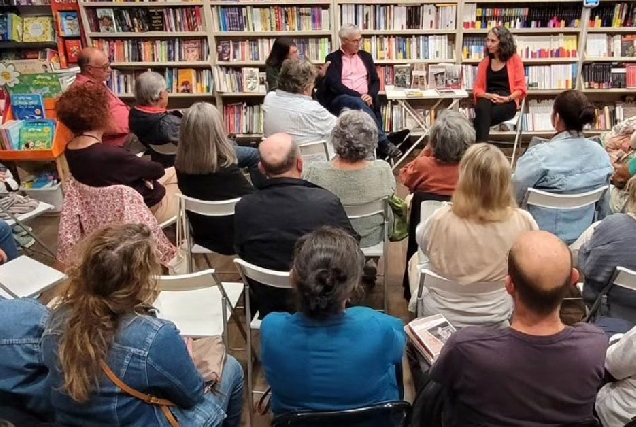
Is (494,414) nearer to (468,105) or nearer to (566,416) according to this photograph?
(566,416)

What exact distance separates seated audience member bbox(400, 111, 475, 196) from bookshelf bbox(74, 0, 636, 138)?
2821 millimetres

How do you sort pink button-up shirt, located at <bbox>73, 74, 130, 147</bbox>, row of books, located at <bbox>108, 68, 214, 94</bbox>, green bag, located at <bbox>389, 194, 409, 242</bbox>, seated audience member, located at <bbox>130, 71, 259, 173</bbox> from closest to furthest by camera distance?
green bag, located at <bbox>389, 194, 409, 242</bbox>
seated audience member, located at <bbox>130, 71, 259, 173</bbox>
pink button-up shirt, located at <bbox>73, 74, 130, 147</bbox>
row of books, located at <bbox>108, 68, 214, 94</bbox>

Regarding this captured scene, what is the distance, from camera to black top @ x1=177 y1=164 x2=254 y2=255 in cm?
313

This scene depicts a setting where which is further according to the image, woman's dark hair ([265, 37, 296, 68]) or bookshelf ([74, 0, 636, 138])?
bookshelf ([74, 0, 636, 138])

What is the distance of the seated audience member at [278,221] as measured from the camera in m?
2.48

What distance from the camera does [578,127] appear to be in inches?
126

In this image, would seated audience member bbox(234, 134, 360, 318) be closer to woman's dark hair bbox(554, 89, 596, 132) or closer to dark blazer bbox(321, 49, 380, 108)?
woman's dark hair bbox(554, 89, 596, 132)

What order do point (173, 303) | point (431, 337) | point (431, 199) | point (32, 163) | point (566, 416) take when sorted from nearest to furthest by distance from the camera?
point (566, 416) < point (431, 337) < point (173, 303) < point (431, 199) < point (32, 163)

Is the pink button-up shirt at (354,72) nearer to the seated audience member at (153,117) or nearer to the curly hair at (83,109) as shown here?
the seated audience member at (153,117)

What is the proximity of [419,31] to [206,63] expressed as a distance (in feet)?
6.84

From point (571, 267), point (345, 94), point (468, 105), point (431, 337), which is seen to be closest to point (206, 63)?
point (345, 94)

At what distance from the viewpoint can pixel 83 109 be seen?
296 cm

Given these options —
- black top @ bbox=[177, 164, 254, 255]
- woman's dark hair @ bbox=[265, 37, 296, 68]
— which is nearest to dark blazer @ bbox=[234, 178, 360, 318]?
black top @ bbox=[177, 164, 254, 255]

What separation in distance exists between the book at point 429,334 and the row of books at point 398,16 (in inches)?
161
